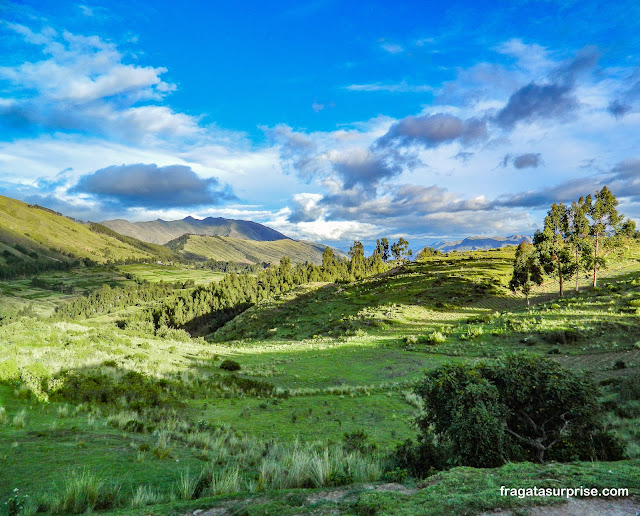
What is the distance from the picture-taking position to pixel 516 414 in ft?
28.0

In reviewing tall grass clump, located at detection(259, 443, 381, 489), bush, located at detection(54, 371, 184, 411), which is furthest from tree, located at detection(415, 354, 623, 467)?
bush, located at detection(54, 371, 184, 411)

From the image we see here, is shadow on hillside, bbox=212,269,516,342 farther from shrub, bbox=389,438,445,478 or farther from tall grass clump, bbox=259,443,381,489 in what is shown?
tall grass clump, bbox=259,443,381,489

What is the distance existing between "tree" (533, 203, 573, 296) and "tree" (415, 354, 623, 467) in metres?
57.9

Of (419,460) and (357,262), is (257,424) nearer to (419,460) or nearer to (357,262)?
(419,460)

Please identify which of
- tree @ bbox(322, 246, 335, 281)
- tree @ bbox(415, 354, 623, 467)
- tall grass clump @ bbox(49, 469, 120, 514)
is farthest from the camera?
tree @ bbox(322, 246, 335, 281)

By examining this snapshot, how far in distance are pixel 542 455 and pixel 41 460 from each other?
11864 mm

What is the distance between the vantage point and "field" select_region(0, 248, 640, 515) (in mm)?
5730

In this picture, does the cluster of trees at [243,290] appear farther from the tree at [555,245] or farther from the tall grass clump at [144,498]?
the tall grass clump at [144,498]

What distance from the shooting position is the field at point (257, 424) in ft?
18.8

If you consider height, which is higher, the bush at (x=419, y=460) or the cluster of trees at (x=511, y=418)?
the cluster of trees at (x=511, y=418)

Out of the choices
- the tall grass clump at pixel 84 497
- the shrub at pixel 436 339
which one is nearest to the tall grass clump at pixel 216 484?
the tall grass clump at pixel 84 497

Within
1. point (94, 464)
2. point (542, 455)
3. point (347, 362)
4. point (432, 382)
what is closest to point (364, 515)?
point (432, 382)

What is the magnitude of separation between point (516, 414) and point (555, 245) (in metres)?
65.6

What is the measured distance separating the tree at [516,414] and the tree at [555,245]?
190ft
